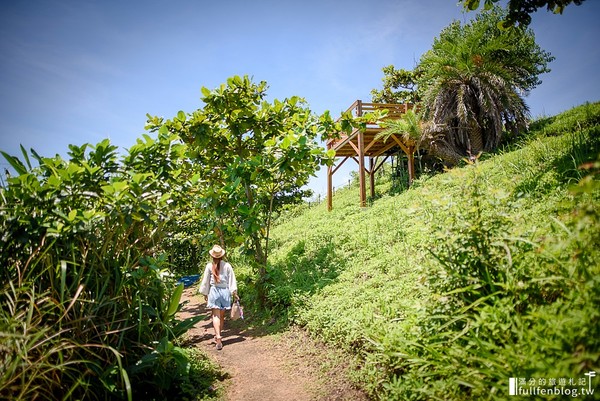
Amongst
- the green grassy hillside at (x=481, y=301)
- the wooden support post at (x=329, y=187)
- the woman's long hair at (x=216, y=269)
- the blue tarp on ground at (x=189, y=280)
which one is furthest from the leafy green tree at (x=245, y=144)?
the wooden support post at (x=329, y=187)

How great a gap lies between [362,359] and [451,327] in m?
1.19

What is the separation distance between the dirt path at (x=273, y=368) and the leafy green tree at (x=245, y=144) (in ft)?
5.65

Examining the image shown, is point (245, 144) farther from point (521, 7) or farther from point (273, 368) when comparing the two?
point (521, 7)

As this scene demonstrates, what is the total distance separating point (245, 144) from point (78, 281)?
187 inches

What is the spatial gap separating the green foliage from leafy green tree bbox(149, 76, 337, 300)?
8.57ft

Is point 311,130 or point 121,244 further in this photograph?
point 311,130

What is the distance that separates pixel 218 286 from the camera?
5.14m

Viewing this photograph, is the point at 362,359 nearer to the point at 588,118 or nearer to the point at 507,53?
the point at 588,118

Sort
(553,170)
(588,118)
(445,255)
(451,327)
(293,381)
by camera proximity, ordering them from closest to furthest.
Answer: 1. (451,327)
2. (445,255)
3. (293,381)
4. (553,170)
5. (588,118)

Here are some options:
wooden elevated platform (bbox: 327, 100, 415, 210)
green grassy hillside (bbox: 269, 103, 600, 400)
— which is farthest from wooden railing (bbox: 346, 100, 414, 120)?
green grassy hillside (bbox: 269, 103, 600, 400)

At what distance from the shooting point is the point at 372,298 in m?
4.11

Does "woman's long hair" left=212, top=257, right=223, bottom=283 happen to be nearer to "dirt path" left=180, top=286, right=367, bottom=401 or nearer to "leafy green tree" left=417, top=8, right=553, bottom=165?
"dirt path" left=180, top=286, right=367, bottom=401

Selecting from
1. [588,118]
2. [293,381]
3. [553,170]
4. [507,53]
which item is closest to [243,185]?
[293,381]

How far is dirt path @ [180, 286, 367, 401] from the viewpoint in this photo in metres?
3.20
